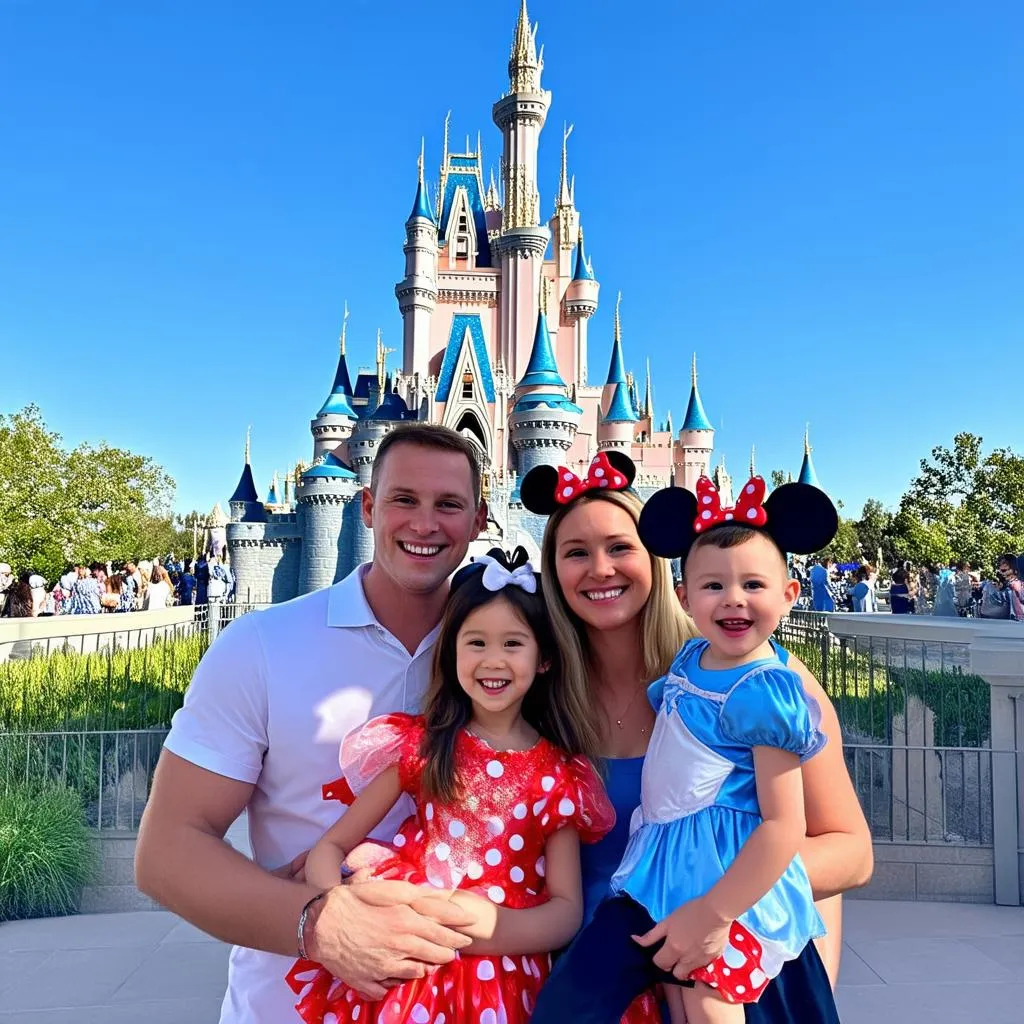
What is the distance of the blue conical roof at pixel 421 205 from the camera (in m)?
32.5

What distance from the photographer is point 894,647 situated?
706 cm

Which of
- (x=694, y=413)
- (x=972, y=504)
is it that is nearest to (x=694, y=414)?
(x=694, y=413)

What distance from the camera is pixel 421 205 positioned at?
108ft

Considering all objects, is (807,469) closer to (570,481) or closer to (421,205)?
(421,205)

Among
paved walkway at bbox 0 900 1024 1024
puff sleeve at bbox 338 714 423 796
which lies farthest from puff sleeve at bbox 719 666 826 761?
paved walkway at bbox 0 900 1024 1024

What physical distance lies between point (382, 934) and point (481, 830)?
274mm

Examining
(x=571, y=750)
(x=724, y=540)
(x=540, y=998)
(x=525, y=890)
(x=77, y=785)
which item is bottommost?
(x=77, y=785)

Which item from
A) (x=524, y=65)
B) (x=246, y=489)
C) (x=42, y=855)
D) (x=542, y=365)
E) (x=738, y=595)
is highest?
(x=524, y=65)

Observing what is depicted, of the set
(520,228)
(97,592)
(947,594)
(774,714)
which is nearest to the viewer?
(774,714)

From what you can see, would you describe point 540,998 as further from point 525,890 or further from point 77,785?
point 77,785

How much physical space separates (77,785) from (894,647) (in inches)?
236

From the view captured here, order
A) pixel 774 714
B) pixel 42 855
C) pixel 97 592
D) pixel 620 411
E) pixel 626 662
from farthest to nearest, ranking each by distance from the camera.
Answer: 1. pixel 620 411
2. pixel 97 592
3. pixel 42 855
4. pixel 626 662
5. pixel 774 714

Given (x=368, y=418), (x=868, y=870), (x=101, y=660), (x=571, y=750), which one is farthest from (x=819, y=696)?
(x=368, y=418)

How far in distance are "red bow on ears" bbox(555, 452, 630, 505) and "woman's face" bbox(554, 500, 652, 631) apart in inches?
2.2
